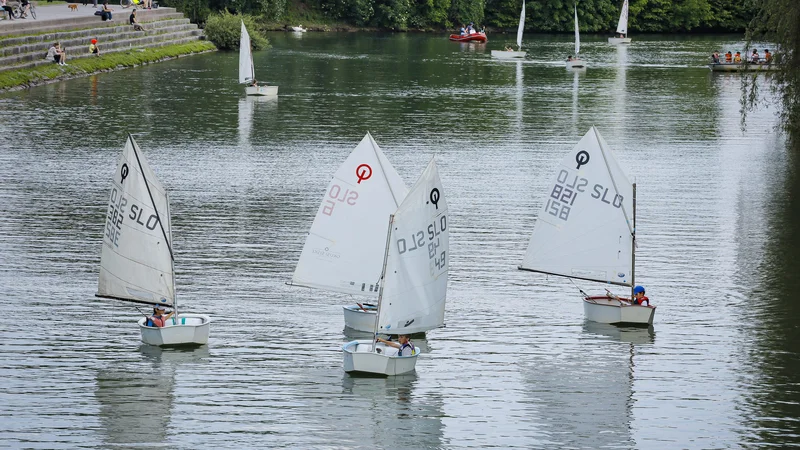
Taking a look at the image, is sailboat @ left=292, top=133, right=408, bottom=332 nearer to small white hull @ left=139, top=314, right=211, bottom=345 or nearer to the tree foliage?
small white hull @ left=139, top=314, right=211, bottom=345

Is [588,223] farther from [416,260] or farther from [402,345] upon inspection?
[402,345]

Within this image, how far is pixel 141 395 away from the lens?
93.3 ft

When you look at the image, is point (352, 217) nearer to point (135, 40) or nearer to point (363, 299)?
point (363, 299)

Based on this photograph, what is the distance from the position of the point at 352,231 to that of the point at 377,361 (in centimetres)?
567

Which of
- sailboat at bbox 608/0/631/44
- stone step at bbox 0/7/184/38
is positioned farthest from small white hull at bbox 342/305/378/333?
sailboat at bbox 608/0/631/44

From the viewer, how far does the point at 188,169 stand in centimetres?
5878

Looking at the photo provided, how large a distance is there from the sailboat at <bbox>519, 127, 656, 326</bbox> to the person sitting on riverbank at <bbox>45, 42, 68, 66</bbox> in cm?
6522

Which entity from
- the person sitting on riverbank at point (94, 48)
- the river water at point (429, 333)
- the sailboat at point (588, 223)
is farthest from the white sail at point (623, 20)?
the sailboat at point (588, 223)

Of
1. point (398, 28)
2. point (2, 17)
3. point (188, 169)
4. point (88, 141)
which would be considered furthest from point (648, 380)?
point (398, 28)

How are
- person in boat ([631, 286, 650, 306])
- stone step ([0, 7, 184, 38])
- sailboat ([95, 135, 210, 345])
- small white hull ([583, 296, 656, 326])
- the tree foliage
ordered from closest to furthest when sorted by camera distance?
sailboat ([95, 135, 210, 345]), small white hull ([583, 296, 656, 326]), person in boat ([631, 286, 650, 306]), the tree foliage, stone step ([0, 7, 184, 38])

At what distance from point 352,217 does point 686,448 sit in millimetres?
12309

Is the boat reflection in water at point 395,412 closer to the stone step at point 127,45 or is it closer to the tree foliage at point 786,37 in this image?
the tree foliage at point 786,37

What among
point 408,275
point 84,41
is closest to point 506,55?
point 84,41

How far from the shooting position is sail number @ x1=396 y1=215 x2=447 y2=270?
3014 centimetres
